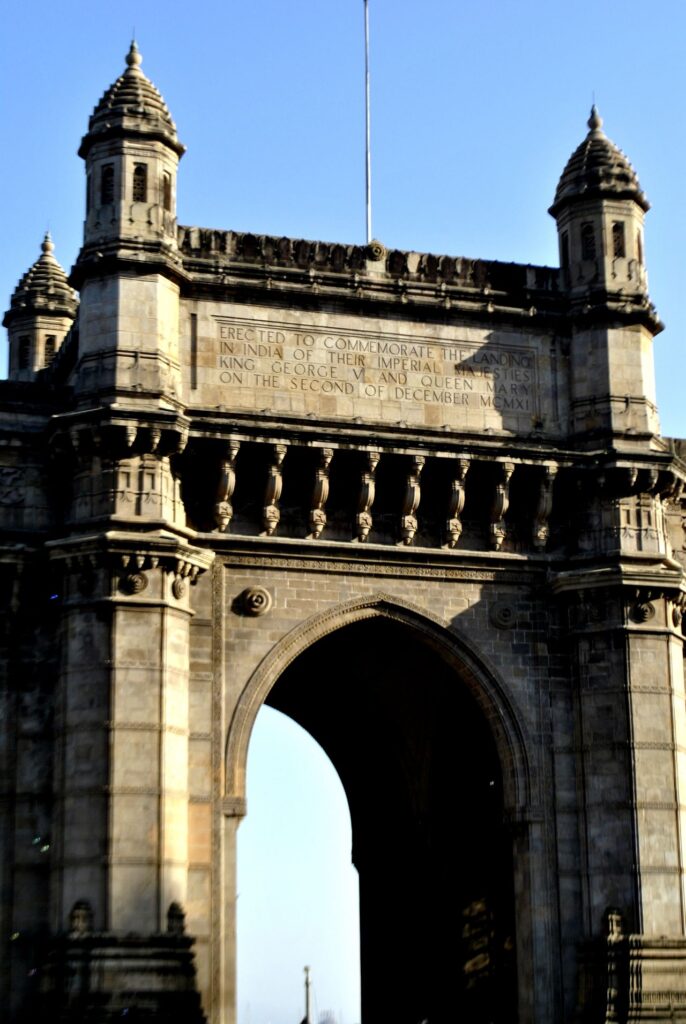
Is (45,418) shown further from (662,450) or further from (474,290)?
(662,450)

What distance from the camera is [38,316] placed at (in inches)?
1741

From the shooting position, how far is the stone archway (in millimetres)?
35906

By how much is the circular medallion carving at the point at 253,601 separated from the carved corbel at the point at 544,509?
16.4ft

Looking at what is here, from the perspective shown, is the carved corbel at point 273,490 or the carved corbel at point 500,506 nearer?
the carved corbel at point 273,490

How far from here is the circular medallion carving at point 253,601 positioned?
1266 inches

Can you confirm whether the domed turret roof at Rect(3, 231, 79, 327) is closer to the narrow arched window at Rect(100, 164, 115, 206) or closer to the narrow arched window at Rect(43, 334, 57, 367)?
the narrow arched window at Rect(43, 334, 57, 367)

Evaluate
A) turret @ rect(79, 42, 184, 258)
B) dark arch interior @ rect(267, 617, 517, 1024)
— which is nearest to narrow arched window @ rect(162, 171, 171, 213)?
turret @ rect(79, 42, 184, 258)

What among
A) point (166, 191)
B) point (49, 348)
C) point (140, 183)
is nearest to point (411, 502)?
point (166, 191)

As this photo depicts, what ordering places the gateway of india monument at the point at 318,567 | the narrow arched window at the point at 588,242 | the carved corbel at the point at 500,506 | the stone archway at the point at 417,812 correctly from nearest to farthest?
the gateway of india monument at the point at 318,567, the carved corbel at the point at 500,506, the narrow arched window at the point at 588,242, the stone archway at the point at 417,812

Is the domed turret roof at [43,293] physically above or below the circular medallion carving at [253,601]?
above

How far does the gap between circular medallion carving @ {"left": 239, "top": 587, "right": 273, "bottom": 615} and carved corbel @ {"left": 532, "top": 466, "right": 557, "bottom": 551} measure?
501cm

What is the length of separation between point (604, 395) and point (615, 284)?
7.00 feet

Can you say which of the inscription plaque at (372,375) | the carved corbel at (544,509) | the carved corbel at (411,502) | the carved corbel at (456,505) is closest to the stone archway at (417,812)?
the carved corbel at (411,502)

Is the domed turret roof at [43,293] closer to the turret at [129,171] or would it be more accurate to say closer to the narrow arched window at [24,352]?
the narrow arched window at [24,352]
